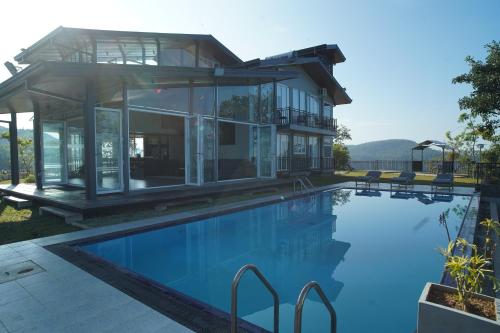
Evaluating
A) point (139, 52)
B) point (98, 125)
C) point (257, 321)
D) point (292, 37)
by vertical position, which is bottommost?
point (257, 321)

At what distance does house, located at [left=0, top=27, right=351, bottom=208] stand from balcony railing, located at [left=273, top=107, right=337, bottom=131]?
0.08 metres

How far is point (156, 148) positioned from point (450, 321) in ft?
61.3

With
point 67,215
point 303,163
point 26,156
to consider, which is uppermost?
point 26,156

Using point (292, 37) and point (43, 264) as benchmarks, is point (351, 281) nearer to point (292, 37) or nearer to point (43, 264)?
point (43, 264)

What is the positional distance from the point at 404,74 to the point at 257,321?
18945 millimetres

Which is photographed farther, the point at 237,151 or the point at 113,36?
the point at 237,151

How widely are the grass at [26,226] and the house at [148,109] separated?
1.26m

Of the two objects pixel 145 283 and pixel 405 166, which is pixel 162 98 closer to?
pixel 145 283

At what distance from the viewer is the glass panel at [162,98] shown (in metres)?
9.70

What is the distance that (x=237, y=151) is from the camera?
52.1 feet

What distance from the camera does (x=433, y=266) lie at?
225 inches

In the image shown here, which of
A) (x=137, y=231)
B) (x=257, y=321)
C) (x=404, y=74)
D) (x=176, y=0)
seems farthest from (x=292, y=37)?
(x=257, y=321)

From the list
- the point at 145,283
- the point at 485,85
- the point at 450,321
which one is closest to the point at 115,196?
the point at 145,283

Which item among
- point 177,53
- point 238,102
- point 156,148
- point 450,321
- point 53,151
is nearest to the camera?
point 450,321
